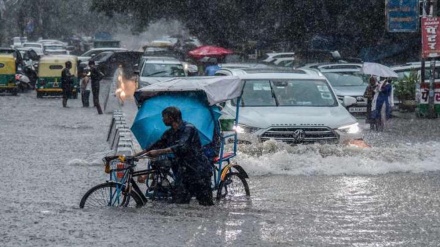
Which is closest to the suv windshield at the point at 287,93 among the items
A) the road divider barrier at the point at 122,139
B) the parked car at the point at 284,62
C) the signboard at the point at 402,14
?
the road divider barrier at the point at 122,139

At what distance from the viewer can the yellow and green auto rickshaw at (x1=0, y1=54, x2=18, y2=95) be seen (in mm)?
40250

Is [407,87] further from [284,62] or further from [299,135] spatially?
[299,135]

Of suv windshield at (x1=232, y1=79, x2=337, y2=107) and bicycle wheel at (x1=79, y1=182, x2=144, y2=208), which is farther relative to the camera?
suv windshield at (x1=232, y1=79, x2=337, y2=107)

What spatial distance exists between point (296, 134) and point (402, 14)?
16934mm

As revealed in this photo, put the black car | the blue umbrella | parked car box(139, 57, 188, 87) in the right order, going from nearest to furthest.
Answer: the blue umbrella < parked car box(139, 57, 188, 87) < the black car

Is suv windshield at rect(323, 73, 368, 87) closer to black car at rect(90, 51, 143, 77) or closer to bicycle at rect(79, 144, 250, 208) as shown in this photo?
bicycle at rect(79, 144, 250, 208)

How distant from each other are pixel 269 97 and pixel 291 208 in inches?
215

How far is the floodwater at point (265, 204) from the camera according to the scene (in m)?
10.7

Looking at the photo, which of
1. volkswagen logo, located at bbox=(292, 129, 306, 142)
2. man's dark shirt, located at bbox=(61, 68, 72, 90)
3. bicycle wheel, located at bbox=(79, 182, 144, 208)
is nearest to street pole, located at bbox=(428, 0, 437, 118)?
man's dark shirt, located at bbox=(61, 68, 72, 90)

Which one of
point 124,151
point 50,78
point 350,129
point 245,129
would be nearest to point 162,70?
point 50,78

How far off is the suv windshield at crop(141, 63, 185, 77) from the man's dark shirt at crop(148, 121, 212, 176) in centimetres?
2307

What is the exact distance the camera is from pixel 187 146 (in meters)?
12.3

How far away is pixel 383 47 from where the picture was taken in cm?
4972

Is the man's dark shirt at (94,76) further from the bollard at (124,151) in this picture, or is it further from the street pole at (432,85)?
the bollard at (124,151)
